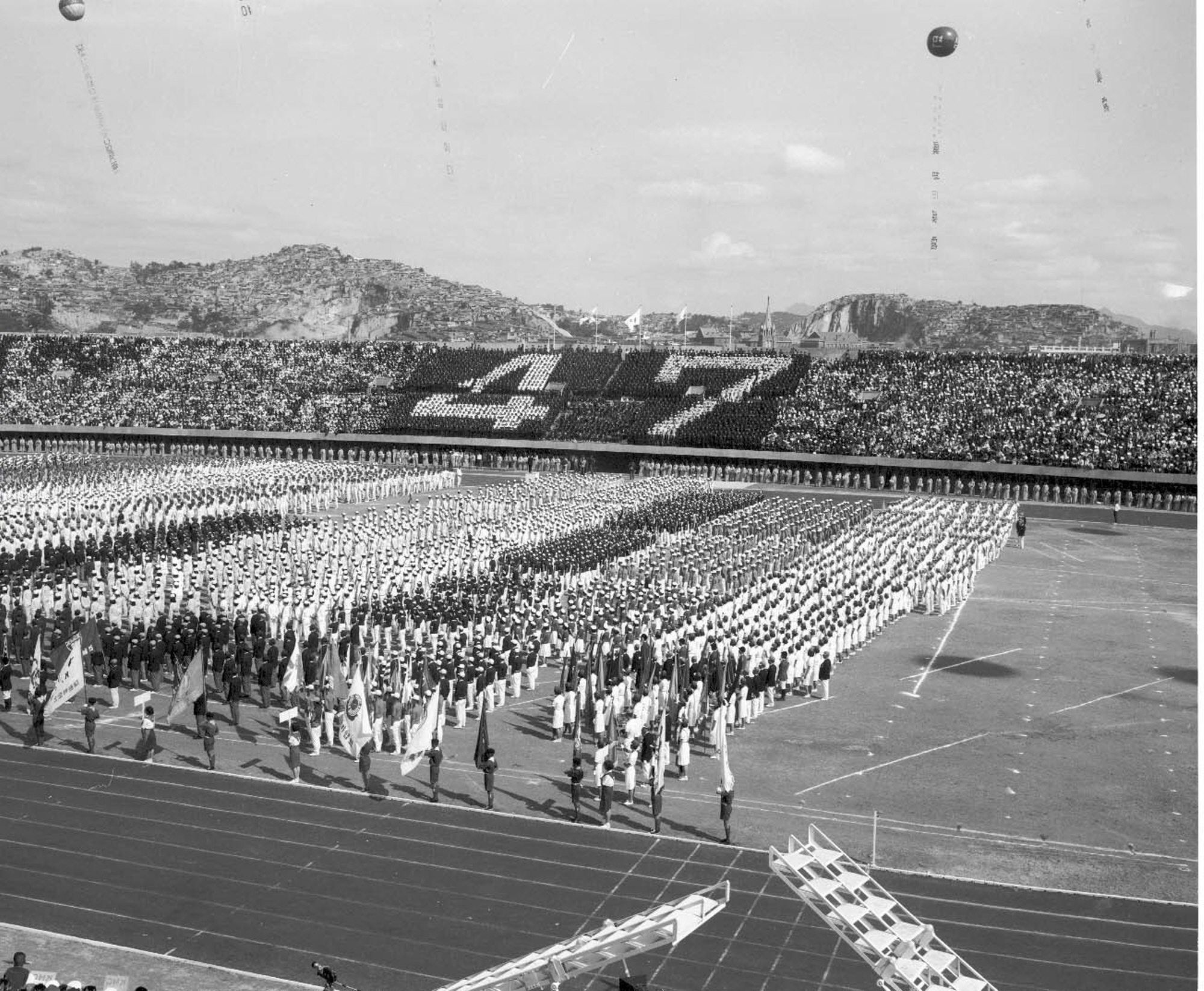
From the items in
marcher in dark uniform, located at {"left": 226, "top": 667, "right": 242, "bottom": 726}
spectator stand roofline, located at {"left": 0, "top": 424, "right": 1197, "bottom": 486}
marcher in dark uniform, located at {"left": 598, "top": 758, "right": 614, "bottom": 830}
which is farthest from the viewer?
spectator stand roofline, located at {"left": 0, "top": 424, "right": 1197, "bottom": 486}

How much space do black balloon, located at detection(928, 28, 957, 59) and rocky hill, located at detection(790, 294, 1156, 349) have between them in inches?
3867

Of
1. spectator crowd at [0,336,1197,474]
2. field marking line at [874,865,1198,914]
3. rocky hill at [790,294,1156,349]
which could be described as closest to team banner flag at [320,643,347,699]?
field marking line at [874,865,1198,914]

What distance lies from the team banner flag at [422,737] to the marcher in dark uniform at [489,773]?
3.22ft

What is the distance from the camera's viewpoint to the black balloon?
2384 centimetres

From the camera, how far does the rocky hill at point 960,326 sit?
12938 cm

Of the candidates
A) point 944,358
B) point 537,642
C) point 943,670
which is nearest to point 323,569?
point 537,642

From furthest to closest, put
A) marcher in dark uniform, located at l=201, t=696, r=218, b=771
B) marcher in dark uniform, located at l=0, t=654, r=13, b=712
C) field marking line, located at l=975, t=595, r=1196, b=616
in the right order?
field marking line, located at l=975, t=595, r=1196, b=616, marcher in dark uniform, located at l=0, t=654, r=13, b=712, marcher in dark uniform, located at l=201, t=696, r=218, b=771

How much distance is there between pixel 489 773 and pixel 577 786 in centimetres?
109

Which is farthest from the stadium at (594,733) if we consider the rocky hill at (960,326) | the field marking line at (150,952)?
the rocky hill at (960,326)

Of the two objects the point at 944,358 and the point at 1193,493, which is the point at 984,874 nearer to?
the point at 1193,493

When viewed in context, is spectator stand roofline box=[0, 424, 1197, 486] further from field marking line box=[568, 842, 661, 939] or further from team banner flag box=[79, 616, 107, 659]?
field marking line box=[568, 842, 661, 939]

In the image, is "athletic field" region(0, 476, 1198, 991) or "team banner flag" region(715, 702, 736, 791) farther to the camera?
"team banner flag" region(715, 702, 736, 791)

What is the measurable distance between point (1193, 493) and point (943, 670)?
110ft

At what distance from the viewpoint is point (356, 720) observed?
1688 cm
